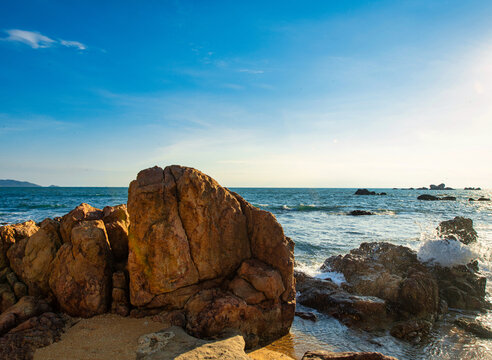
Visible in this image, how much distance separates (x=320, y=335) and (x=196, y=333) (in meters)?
2.94

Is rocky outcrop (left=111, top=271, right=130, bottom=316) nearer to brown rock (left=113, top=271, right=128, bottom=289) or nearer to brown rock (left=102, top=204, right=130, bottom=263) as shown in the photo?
brown rock (left=113, top=271, right=128, bottom=289)

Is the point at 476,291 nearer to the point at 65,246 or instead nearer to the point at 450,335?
the point at 450,335

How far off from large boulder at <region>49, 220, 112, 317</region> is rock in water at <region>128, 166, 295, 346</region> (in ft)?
2.21

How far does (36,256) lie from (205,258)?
3.76m

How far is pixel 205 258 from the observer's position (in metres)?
6.14

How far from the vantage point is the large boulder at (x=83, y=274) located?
5734mm

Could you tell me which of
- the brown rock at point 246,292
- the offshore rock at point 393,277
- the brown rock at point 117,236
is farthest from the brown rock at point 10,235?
the offshore rock at point 393,277

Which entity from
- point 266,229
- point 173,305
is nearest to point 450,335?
point 266,229

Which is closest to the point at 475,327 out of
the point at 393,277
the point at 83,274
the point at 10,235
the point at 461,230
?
the point at 393,277

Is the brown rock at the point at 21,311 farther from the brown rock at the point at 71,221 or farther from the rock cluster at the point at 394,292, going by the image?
the rock cluster at the point at 394,292

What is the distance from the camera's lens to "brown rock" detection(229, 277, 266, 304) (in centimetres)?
582

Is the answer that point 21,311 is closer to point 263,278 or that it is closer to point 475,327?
point 263,278

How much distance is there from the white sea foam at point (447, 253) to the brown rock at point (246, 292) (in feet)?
24.5

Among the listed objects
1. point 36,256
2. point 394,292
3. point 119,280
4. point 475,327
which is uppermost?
point 36,256
